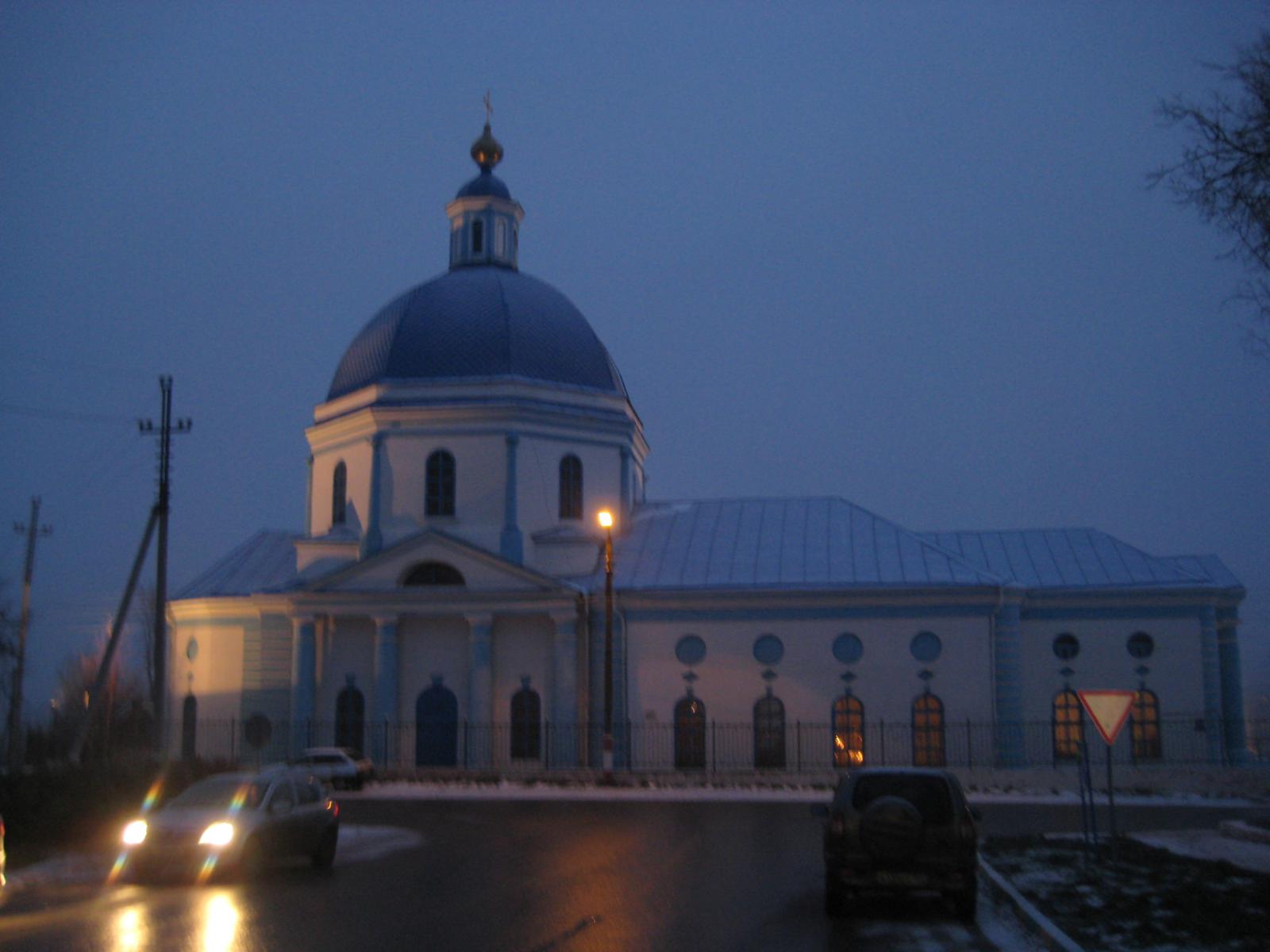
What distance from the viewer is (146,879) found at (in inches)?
639

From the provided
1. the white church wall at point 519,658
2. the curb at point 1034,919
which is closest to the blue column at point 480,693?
the white church wall at point 519,658

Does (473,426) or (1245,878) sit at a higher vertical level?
(473,426)

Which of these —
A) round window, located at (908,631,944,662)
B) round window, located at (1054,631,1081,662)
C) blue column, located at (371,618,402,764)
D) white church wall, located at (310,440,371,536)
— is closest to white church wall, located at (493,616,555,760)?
blue column, located at (371,618,402,764)

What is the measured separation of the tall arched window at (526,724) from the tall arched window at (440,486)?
19.4 feet

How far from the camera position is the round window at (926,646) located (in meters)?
39.9

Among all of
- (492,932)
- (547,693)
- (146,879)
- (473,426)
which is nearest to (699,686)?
(547,693)

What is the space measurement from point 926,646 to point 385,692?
15.3 meters

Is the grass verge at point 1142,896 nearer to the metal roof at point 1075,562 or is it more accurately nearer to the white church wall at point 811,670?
the white church wall at point 811,670

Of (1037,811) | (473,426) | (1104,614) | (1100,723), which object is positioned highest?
(473,426)

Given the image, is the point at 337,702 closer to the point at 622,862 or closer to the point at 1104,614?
the point at 1104,614

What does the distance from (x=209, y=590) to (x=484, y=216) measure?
15126 mm

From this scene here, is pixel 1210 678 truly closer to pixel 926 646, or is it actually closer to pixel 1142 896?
pixel 926 646

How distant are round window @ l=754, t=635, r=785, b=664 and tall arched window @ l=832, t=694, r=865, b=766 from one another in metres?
2.05

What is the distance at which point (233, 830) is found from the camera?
1617cm
